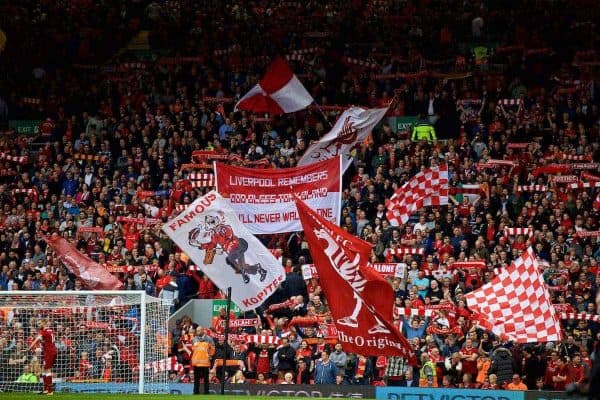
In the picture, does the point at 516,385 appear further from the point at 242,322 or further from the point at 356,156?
the point at 356,156

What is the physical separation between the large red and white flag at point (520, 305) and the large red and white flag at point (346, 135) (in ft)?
34.1

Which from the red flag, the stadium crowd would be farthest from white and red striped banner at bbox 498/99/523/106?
the red flag

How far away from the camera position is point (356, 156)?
1401 inches

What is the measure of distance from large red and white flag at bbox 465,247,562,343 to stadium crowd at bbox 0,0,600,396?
151 centimetres

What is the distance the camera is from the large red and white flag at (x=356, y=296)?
22.5 metres

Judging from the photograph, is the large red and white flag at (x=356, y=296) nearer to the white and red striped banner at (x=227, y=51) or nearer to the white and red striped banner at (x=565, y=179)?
the white and red striped banner at (x=565, y=179)

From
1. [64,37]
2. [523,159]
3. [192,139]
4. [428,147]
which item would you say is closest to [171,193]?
[192,139]

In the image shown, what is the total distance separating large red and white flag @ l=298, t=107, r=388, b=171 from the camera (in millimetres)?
35094

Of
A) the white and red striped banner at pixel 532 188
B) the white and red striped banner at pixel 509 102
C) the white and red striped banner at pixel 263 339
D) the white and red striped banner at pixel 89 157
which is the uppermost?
the white and red striped banner at pixel 509 102

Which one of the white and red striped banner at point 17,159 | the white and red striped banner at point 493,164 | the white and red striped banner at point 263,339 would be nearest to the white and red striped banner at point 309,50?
the white and red striped banner at point 17,159

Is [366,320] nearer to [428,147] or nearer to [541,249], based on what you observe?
[541,249]

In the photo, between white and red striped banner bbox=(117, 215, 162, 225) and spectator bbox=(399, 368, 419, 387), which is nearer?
spectator bbox=(399, 368, 419, 387)

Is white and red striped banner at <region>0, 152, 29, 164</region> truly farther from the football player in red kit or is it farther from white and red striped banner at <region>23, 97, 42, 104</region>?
the football player in red kit

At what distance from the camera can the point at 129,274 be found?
3259cm
